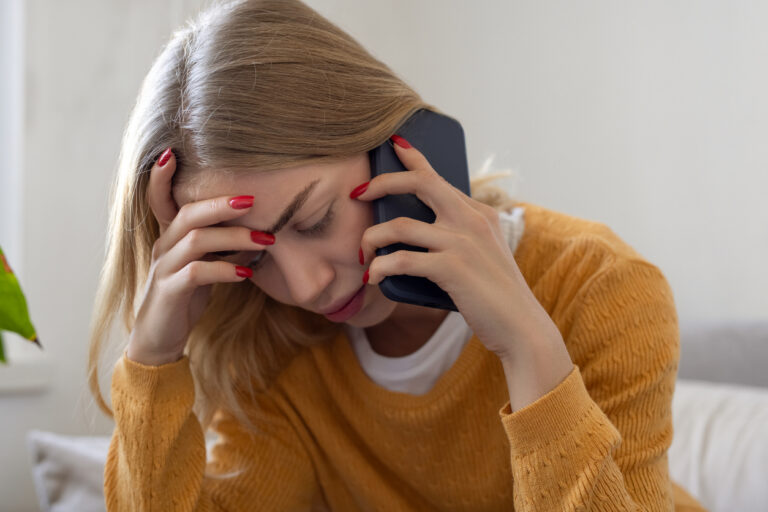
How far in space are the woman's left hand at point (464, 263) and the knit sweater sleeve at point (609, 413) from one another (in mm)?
76

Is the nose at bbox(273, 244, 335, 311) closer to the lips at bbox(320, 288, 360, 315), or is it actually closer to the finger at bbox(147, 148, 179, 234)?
the lips at bbox(320, 288, 360, 315)

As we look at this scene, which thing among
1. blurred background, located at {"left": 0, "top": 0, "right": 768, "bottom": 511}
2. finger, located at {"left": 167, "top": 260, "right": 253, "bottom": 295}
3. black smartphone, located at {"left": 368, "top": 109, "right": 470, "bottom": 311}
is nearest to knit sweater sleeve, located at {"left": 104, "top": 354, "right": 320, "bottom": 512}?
finger, located at {"left": 167, "top": 260, "right": 253, "bottom": 295}

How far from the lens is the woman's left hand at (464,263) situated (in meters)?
0.78

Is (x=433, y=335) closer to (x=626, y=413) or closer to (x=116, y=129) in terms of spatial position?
(x=626, y=413)

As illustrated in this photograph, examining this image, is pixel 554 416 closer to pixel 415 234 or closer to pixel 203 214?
pixel 415 234

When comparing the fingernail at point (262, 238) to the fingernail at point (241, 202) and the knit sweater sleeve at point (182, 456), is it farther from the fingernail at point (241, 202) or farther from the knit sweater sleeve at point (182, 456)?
the knit sweater sleeve at point (182, 456)

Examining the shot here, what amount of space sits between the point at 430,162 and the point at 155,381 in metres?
0.45

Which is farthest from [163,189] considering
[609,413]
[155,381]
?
[609,413]

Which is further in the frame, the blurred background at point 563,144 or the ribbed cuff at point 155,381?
the blurred background at point 563,144

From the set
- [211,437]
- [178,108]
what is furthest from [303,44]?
[211,437]

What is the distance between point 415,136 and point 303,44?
17 cm

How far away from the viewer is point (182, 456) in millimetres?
1003

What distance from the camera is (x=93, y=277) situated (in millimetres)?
1760

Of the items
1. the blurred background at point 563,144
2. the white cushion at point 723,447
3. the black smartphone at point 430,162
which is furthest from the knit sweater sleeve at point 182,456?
the white cushion at point 723,447
